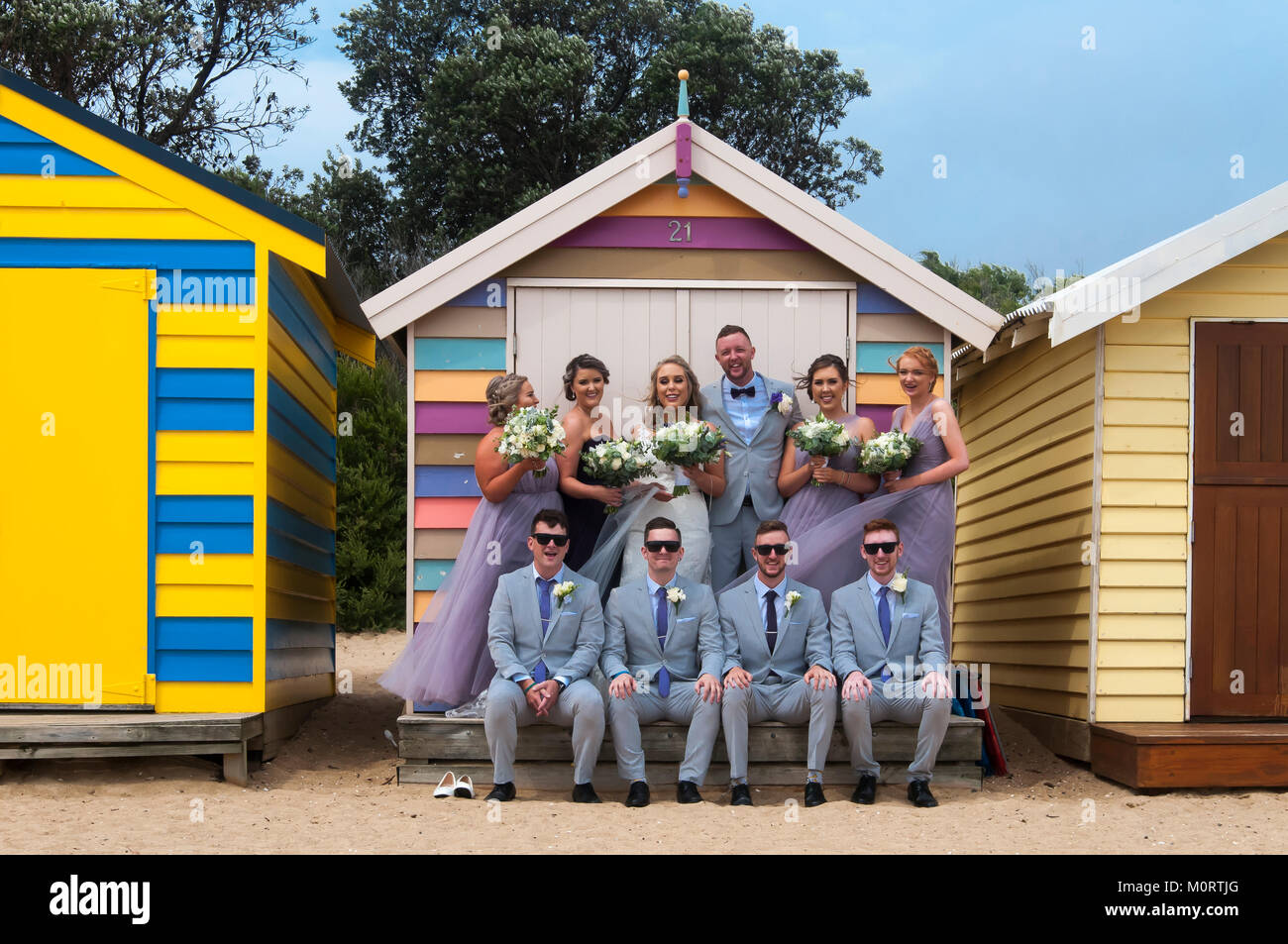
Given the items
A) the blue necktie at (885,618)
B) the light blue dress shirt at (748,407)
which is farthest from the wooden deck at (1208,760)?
the light blue dress shirt at (748,407)

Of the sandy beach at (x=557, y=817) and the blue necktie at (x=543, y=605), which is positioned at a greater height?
the blue necktie at (x=543, y=605)

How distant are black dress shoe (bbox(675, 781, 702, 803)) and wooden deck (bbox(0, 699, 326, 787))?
2.31 metres

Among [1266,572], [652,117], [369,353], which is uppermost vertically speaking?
[652,117]

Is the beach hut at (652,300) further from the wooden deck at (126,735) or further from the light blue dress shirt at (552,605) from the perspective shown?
the wooden deck at (126,735)

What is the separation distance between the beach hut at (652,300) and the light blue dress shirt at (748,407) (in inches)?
→ 11.1

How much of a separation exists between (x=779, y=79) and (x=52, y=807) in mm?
21167

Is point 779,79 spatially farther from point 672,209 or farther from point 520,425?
point 520,425

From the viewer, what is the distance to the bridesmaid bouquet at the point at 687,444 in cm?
688

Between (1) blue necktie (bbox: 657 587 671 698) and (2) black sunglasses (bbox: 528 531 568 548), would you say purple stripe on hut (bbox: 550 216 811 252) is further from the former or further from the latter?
(1) blue necktie (bbox: 657 587 671 698)

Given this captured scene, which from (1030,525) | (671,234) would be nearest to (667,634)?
(671,234)

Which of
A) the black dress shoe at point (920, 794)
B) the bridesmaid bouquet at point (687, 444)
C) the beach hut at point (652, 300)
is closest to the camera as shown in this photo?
the black dress shoe at point (920, 794)

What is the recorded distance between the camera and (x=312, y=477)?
9203 millimetres

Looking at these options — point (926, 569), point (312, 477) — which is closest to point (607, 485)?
point (926, 569)

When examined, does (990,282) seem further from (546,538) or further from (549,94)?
(546,538)
